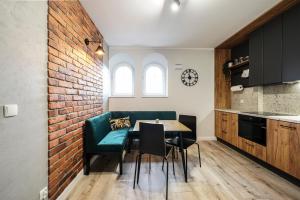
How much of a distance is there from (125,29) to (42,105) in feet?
8.18

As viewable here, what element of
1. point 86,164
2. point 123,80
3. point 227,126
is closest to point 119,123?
point 86,164

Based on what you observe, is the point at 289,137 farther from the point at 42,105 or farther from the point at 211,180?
the point at 42,105

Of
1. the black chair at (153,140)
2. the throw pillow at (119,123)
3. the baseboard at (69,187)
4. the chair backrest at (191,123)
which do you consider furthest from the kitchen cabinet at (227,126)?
the baseboard at (69,187)

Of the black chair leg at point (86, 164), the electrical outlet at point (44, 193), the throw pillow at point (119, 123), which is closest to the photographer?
the electrical outlet at point (44, 193)

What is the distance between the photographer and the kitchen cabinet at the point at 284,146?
2.28m

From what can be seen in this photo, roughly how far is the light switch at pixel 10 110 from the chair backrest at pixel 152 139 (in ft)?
4.56

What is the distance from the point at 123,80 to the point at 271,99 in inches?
147

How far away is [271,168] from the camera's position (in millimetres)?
2818

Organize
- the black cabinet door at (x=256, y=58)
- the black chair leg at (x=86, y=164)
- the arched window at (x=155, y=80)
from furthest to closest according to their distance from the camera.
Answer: the arched window at (x=155, y=80), the black cabinet door at (x=256, y=58), the black chair leg at (x=86, y=164)

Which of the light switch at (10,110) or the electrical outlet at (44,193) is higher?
the light switch at (10,110)

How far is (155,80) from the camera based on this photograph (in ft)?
16.9

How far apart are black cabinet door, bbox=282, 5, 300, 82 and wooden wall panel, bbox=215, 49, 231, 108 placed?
2.10 meters

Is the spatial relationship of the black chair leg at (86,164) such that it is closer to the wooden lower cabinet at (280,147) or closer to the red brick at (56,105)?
the red brick at (56,105)

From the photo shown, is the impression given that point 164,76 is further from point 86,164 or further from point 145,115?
point 86,164
